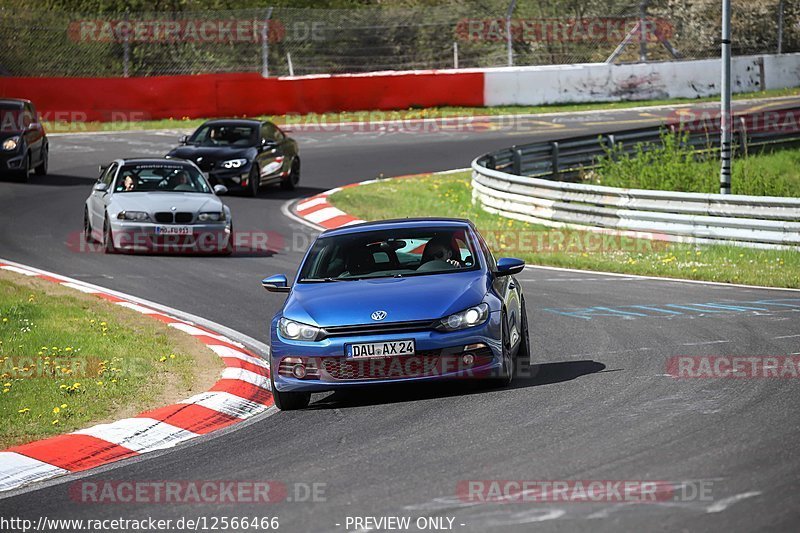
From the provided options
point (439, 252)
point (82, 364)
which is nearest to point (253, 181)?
point (82, 364)

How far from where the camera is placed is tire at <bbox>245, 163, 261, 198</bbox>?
26477 millimetres

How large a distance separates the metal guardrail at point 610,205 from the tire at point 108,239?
7077 mm

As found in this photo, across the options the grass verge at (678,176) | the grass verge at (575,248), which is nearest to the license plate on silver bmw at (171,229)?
the grass verge at (575,248)

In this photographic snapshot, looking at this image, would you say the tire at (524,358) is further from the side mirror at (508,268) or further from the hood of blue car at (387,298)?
the hood of blue car at (387,298)

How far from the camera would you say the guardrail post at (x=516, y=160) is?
2748 centimetres

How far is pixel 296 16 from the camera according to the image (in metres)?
40.2

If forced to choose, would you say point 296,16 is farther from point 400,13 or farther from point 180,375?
point 180,375

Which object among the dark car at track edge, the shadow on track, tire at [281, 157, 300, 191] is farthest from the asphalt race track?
the dark car at track edge

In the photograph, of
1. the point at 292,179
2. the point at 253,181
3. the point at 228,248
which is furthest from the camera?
the point at 292,179

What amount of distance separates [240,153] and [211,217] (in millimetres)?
6320

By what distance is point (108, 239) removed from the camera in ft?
66.3

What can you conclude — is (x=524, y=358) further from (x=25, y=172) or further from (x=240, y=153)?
(x=25, y=172)

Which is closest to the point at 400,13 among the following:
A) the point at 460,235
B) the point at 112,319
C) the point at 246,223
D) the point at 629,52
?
the point at 629,52

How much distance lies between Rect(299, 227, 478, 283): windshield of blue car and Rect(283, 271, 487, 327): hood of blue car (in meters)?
0.23
